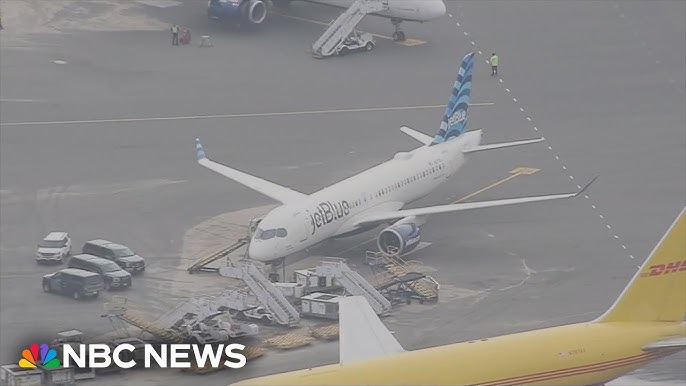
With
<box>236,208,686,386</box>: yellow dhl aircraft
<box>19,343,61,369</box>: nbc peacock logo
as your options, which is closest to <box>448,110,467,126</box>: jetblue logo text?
<box>19,343,61,369</box>: nbc peacock logo

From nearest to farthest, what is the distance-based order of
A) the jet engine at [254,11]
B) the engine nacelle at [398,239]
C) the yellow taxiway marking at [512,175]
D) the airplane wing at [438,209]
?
the engine nacelle at [398,239] < the airplane wing at [438,209] < the yellow taxiway marking at [512,175] < the jet engine at [254,11]

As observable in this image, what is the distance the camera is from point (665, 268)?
65.3 metres

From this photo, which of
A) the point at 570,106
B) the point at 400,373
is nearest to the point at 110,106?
the point at 570,106

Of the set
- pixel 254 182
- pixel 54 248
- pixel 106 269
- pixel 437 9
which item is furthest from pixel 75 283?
pixel 437 9

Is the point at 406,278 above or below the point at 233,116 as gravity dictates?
below

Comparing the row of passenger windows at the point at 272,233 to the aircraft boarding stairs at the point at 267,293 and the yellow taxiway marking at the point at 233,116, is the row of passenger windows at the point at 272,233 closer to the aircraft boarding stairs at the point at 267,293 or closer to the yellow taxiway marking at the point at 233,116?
the aircraft boarding stairs at the point at 267,293

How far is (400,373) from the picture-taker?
60781 millimetres

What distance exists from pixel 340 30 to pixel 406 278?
145 feet

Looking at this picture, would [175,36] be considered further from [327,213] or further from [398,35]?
[327,213]

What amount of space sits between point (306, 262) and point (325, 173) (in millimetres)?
14503

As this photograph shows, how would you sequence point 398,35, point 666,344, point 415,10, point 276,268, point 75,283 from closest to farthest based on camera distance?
point 666,344, point 75,283, point 276,268, point 415,10, point 398,35

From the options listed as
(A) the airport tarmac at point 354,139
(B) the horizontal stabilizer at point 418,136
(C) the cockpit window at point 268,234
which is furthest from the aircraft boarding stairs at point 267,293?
(B) the horizontal stabilizer at point 418,136

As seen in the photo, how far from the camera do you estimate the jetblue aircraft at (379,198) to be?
283ft

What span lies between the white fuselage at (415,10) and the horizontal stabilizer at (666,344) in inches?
2476
